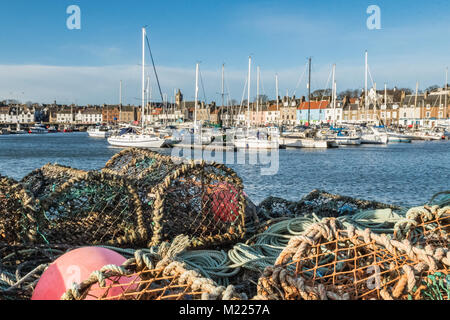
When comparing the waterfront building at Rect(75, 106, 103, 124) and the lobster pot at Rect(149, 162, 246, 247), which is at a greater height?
the waterfront building at Rect(75, 106, 103, 124)

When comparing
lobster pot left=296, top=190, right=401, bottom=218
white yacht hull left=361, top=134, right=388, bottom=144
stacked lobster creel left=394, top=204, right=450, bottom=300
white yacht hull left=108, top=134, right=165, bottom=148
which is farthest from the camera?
white yacht hull left=361, top=134, right=388, bottom=144

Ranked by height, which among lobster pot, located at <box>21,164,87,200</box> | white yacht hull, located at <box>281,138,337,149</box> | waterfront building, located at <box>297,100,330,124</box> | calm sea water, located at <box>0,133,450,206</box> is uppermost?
waterfront building, located at <box>297,100,330,124</box>

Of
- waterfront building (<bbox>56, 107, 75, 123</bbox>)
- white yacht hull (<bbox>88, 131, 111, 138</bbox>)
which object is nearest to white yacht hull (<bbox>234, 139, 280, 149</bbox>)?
white yacht hull (<bbox>88, 131, 111, 138</bbox>)

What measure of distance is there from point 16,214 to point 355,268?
3063mm

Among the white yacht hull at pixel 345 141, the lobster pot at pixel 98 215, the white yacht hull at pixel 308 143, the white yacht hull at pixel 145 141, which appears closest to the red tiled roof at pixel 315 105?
the white yacht hull at pixel 345 141

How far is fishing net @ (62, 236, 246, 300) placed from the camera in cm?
216

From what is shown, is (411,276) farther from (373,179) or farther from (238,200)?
(373,179)

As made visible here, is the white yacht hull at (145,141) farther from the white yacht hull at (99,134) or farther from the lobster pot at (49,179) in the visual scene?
the white yacht hull at (99,134)

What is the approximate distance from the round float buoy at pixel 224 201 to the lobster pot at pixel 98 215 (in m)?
0.72

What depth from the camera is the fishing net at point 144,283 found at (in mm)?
2160

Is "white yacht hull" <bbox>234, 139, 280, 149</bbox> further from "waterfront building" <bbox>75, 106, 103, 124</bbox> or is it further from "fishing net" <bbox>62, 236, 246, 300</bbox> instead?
"waterfront building" <bbox>75, 106, 103, 124</bbox>

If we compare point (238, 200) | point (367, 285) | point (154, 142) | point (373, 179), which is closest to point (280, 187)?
point (373, 179)

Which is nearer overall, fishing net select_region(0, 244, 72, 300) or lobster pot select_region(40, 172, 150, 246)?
fishing net select_region(0, 244, 72, 300)
